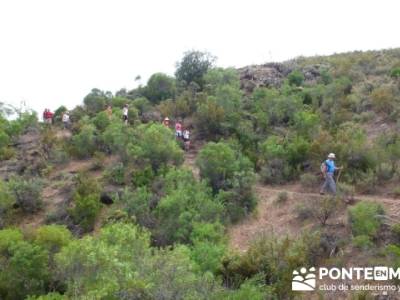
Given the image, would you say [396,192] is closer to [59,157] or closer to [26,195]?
[26,195]

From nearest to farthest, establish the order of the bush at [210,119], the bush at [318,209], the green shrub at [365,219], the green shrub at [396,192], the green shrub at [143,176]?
1. the green shrub at [365,219]
2. the bush at [318,209]
3. the green shrub at [396,192]
4. the green shrub at [143,176]
5. the bush at [210,119]

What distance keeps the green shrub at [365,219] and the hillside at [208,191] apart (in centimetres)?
3

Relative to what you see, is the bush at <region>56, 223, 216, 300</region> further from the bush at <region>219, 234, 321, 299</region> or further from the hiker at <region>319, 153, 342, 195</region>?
the hiker at <region>319, 153, 342, 195</region>

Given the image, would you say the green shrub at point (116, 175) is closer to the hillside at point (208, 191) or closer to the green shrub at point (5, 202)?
the hillside at point (208, 191)

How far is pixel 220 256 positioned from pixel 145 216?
335 centimetres

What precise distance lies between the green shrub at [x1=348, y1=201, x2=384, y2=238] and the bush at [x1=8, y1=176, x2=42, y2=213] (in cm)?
963

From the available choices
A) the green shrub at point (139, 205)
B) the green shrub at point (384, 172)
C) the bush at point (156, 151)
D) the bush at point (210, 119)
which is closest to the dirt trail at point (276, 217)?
the green shrub at point (384, 172)

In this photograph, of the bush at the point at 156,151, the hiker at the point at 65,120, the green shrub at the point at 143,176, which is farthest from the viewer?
the hiker at the point at 65,120

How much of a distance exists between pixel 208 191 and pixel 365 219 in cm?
467

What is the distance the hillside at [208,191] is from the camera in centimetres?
1070

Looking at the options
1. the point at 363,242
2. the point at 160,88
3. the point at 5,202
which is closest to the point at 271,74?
the point at 160,88

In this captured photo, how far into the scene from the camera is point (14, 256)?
11969 millimetres

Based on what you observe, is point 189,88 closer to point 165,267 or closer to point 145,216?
point 145,216

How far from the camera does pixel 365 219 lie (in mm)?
12641
